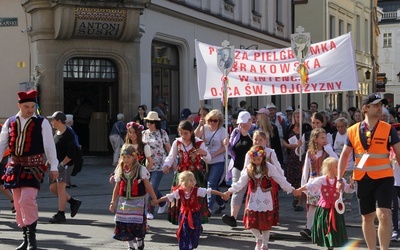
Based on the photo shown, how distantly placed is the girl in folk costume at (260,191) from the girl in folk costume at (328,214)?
0.41 meters

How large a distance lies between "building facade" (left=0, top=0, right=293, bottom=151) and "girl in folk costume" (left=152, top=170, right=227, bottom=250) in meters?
11.9

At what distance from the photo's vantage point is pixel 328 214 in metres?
8.81

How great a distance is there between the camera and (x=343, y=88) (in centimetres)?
1235

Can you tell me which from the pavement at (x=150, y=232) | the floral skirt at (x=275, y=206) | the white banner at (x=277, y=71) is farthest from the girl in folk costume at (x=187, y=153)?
the white banner at (x=277, y=71)

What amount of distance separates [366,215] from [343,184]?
451 millimetres

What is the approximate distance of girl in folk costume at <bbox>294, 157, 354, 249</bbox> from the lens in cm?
870

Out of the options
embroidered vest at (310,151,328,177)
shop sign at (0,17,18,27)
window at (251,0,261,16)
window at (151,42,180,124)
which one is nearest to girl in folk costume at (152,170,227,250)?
embroidered vest at (310,151,328,177)

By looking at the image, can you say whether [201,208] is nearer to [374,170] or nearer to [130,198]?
[130,198]

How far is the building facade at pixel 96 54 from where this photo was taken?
20.3 meters

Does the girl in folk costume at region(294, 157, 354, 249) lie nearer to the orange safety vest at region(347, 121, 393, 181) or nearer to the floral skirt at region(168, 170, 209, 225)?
the orange safety vest at region(347, 121, 393, 181)

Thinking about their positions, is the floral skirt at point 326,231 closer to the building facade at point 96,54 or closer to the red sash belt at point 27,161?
the red sash belt at point 27,161

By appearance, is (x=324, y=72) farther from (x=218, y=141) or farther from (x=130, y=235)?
(x=130, y=235)

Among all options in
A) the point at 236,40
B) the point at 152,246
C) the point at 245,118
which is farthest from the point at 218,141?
the point at 236,40

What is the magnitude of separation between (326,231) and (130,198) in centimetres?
229
